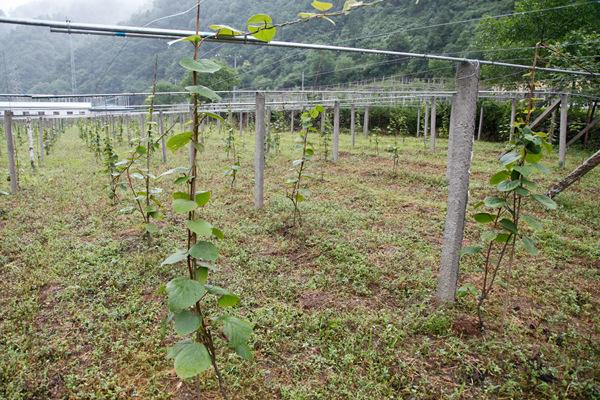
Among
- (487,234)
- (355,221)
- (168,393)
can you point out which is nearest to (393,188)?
(355,221)

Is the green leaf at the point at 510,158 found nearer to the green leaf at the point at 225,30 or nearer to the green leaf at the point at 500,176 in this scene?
the green leaf at the point at 500,176

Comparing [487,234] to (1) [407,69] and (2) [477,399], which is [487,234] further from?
(1) [407,69]

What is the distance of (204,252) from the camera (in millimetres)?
1678

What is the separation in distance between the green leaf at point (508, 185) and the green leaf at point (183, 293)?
2.35 m

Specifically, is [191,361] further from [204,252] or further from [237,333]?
[204,252]

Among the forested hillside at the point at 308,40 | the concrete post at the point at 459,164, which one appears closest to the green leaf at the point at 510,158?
the concrete post at the point at 459,164

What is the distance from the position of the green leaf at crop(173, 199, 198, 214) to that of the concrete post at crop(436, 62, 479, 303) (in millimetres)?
2438

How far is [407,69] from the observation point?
28250 millimetres

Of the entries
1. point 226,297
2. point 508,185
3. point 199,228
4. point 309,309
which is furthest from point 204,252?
point 508,185

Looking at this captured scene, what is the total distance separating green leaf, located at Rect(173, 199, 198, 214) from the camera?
1.58 m

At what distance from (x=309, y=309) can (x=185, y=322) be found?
211cm

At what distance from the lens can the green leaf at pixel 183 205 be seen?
1.58m

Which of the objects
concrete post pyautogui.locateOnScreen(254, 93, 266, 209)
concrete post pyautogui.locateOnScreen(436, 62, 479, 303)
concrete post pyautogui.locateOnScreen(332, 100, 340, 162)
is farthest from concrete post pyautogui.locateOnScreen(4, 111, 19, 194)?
concrete post pyautogui.locateOnScreen(436, 62, 479, 303)

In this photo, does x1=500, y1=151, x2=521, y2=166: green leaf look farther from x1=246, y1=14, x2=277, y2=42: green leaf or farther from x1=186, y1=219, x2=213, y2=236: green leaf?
x1=186, y1=219, x2=213, y2=236: green leaf
